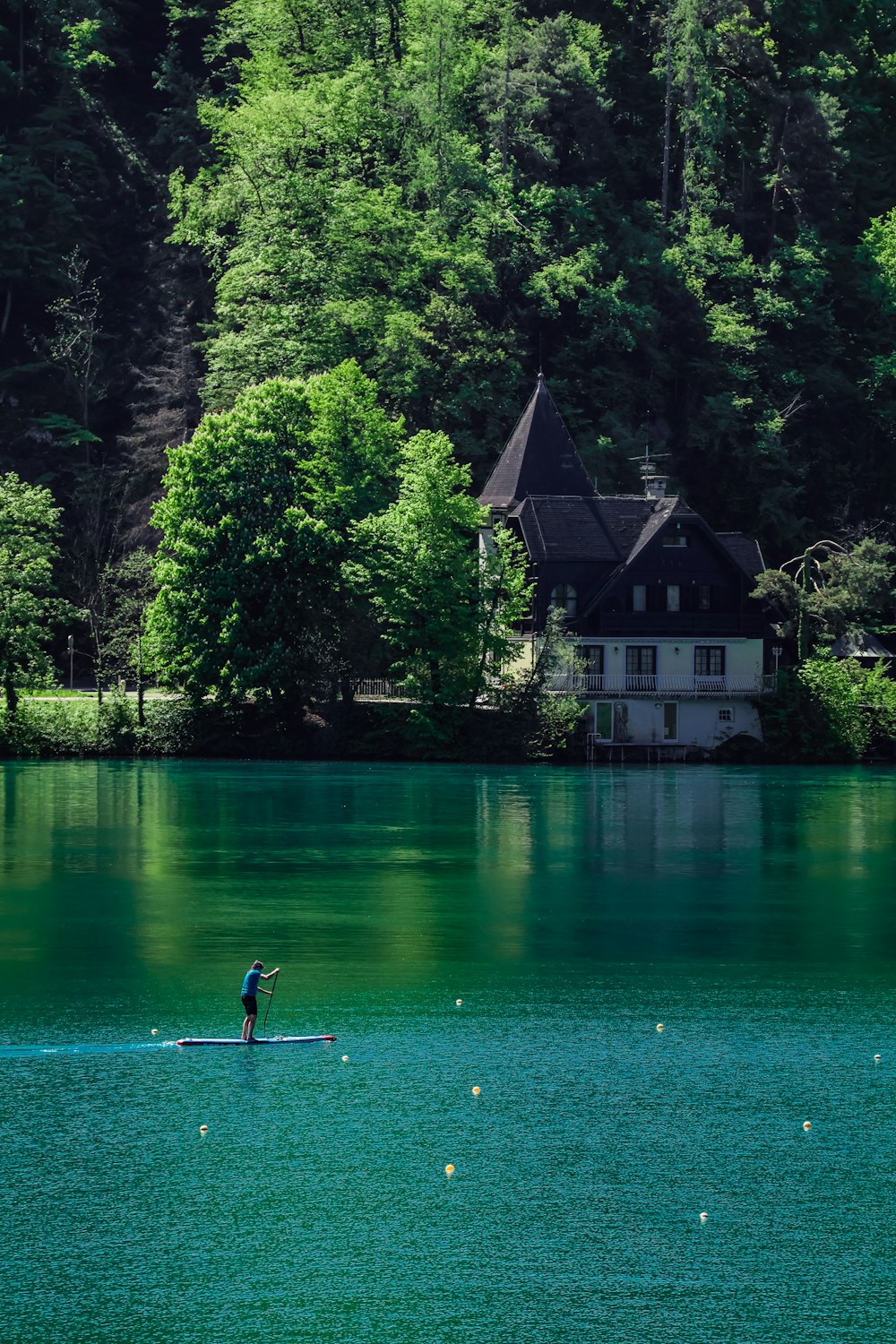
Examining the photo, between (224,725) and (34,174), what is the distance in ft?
140

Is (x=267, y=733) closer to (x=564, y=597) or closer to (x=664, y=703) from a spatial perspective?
(x=564, y=597)

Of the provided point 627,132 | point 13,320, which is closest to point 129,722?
point 13,320

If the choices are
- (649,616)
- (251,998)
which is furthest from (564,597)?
(251,998)

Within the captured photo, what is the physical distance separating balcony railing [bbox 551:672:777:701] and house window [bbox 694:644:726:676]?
1381 mm

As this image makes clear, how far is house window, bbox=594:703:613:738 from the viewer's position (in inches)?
3319

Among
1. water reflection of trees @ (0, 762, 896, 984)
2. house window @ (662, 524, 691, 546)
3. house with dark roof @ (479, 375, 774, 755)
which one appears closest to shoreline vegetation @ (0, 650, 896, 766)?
house with dark roof @ (479, 375, 774, 755)

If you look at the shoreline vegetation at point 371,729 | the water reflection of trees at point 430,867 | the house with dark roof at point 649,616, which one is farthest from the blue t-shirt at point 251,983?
the house with dark roof at point 649,616

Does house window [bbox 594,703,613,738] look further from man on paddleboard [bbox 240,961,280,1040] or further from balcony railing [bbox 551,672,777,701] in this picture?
man on paddleboard [bbox 240,961,280,1040]

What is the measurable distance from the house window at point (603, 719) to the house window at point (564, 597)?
551 centimetres

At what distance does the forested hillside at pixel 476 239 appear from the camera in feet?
337

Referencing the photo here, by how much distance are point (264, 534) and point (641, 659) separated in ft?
60.3

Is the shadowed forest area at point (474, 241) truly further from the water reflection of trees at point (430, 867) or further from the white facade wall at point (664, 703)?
the water reflection of trees at point (430, 867)

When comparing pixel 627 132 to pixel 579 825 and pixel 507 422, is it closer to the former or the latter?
pixel 507 422

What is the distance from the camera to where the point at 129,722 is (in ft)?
267
